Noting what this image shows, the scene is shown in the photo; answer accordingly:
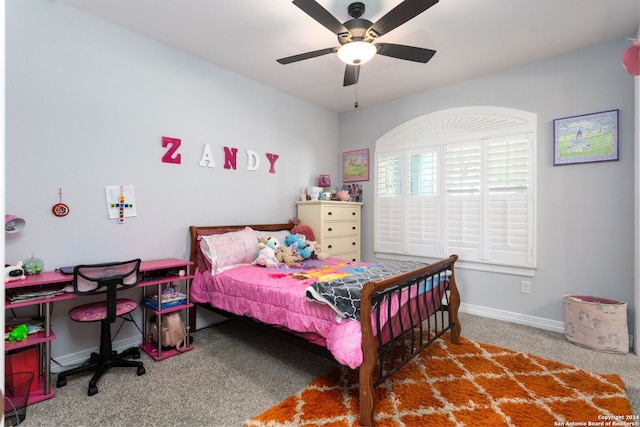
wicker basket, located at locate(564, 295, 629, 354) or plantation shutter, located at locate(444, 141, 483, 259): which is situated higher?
plantation shutter, located at locate(444, 141, 483, 259)

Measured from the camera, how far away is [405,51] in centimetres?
237

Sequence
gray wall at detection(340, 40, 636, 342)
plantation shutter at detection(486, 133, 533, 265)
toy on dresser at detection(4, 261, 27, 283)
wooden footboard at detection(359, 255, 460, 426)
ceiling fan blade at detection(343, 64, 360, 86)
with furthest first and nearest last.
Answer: plantation shutter at detection(486, 133, 533, 265) < gray wall at detection(340, 40, 636, 342) < ceiling fan blade at detection(343, 64, 360, 86) < toy on dresser at detection(4, 261, 27, 283) < wooden footboard at detection(359, 255, 460, 426)

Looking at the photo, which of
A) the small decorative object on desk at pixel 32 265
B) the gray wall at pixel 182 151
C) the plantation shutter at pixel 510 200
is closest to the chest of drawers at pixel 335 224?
the gray wall at pixel 182 151

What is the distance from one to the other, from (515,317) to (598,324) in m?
0.80

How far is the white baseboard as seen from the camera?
3.21 metres

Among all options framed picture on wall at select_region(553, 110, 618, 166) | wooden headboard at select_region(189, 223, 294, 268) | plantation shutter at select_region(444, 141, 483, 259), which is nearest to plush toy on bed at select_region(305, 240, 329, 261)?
wooden headboard at select_region(189, 223, 294, 268)

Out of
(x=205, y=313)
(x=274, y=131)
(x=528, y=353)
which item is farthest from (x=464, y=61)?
(x=205, y=313)

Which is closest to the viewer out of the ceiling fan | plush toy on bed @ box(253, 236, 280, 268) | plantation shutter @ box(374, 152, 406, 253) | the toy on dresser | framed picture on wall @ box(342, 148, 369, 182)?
the ceiling fan

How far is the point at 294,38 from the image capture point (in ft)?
9.36

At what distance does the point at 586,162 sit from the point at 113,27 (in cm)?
440

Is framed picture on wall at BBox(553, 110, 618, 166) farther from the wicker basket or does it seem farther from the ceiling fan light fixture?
the ceiling fan light fixture

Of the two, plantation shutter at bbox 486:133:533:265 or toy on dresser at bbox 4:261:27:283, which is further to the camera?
plantation shutter at bbox 486:133:533:265

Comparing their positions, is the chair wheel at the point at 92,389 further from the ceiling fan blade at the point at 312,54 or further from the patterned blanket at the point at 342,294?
the ceiling fan blade at the point at 312,54

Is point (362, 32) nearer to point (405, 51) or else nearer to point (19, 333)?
point (405, 51)
